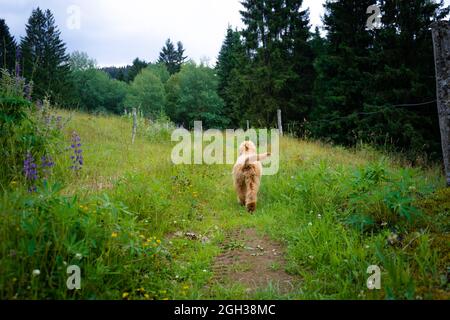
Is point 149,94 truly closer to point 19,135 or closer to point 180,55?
point 180,55

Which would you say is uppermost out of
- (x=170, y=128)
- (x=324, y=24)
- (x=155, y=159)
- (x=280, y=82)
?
(x=324, y=24)

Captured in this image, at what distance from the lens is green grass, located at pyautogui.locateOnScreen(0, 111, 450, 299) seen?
7.56ft

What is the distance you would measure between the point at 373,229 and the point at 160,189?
3280 millimetres

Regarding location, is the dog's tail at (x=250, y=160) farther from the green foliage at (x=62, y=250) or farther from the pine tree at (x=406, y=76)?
the pine tree at (x=406, y=76)

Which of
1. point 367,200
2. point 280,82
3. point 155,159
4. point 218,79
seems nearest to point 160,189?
point 155,159

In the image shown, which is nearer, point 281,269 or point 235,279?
point 235,279

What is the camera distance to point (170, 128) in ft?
41.2

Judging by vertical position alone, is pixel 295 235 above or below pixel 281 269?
above

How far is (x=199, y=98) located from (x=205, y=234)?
35304mm

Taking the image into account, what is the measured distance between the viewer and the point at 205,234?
14.1 ft

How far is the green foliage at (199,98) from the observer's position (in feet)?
123

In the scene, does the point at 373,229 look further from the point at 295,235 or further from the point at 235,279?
the point at 235,279
